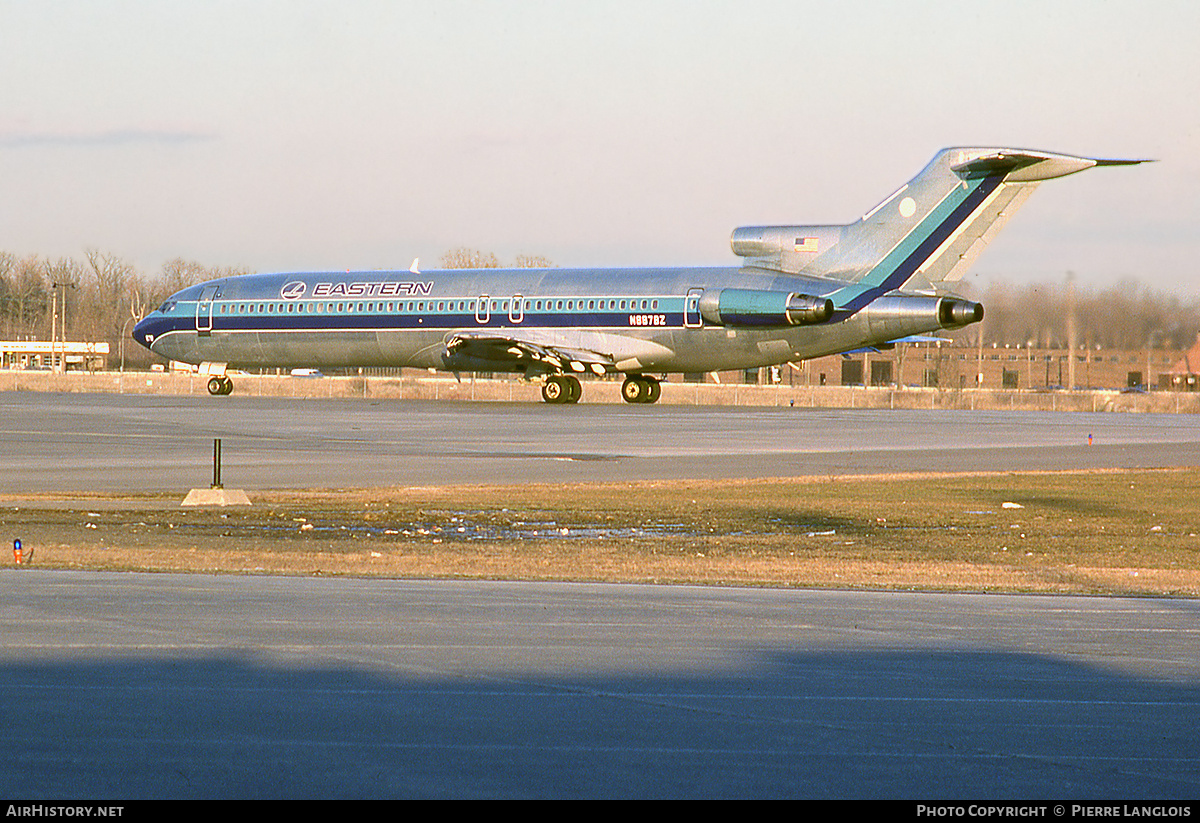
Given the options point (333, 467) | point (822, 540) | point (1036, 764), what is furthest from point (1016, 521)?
point (1036, 764)

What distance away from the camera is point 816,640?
1016cm

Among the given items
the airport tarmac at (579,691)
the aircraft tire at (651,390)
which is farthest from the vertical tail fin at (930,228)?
the airport tarmac at (579,691)

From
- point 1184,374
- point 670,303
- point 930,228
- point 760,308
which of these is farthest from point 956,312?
point 1184,374

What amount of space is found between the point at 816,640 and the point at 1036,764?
12.1 ft

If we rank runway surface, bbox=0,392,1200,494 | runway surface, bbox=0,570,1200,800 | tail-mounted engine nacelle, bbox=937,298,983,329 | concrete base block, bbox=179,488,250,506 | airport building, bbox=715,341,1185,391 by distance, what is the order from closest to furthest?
runway surface, bbox=0,570,1200,800
concrete base block, bbox=179,488,250,506
runway surface, bbox=0,392,1200,494
tail-mounted engine nacelle, bbox=937,298,983,329
airport building, bbox=715,341,1185,391

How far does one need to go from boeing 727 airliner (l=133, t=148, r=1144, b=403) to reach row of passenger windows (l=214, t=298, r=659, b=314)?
0.05 meters

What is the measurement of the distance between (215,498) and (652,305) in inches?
1279

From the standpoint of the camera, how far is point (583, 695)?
26.1ft

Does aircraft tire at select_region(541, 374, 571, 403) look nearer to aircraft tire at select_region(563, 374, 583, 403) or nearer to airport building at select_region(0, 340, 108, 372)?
aircraft tire at select_region(563, 374, 583, 403)

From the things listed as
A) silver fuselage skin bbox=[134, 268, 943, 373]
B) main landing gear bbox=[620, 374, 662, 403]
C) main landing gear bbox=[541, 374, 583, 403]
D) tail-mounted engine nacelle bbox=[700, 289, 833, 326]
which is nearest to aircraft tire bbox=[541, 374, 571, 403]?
main landing gear bbox=[541, 374, 583, 403]

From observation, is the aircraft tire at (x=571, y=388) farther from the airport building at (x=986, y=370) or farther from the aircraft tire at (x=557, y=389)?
the airport building at (x=986, y=370)

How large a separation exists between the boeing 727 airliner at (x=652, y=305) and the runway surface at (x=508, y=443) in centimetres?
231

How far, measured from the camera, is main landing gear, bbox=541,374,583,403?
55.0 m
